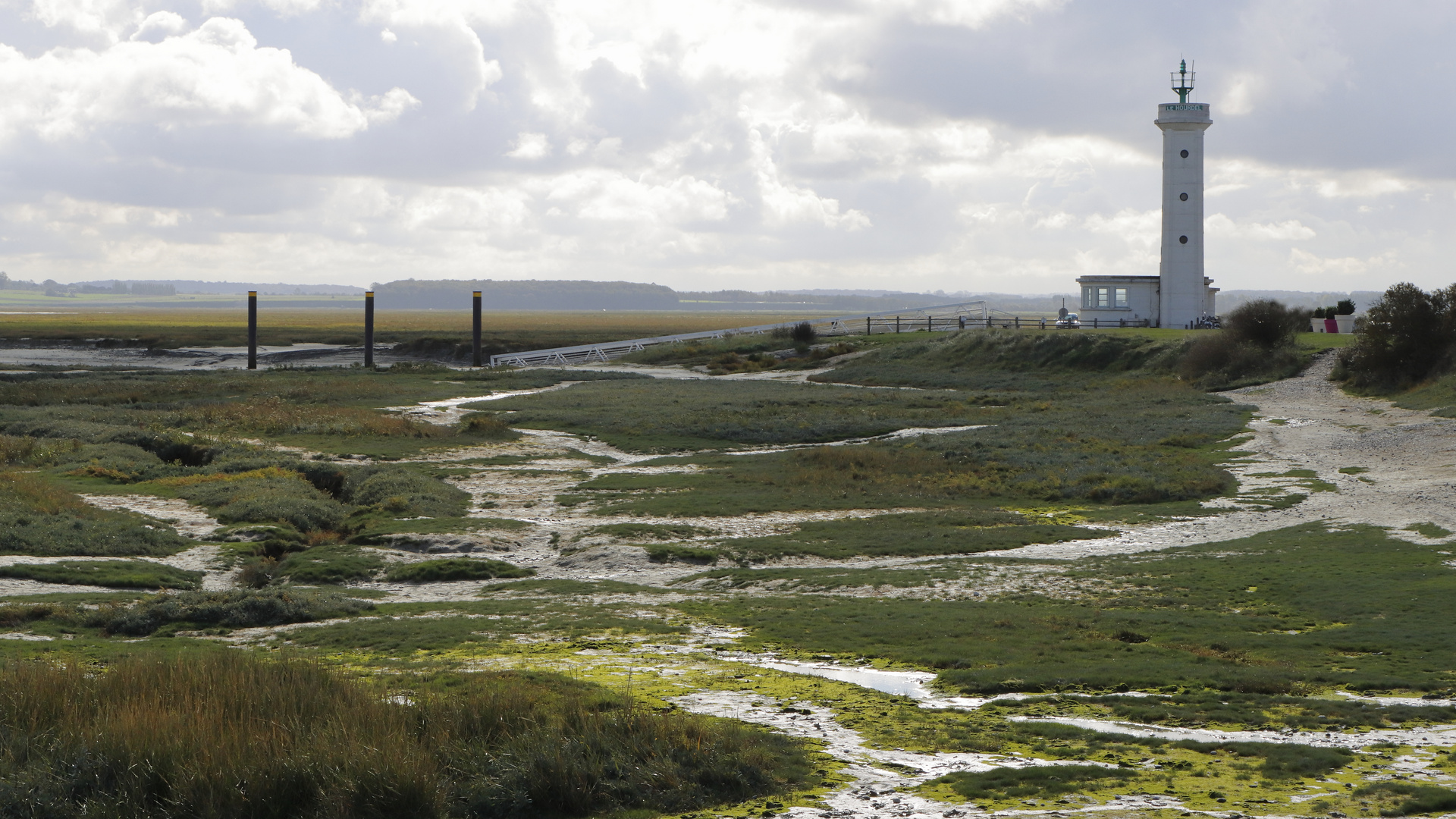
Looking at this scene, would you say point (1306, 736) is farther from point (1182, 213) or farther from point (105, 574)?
point (1182, 213)

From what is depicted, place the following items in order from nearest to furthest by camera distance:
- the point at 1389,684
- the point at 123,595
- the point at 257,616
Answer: the point at 1389,684 → the point at 257,616 → the point at 123,595

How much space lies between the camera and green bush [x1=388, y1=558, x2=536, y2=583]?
60.6 ft

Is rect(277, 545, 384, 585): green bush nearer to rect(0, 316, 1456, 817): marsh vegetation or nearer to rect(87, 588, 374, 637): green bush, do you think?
rect(0, 316, 1456, 817): marsh vegetation

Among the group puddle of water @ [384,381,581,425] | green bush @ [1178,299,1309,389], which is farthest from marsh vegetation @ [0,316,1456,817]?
green bush @ [1178,299,1309,389]

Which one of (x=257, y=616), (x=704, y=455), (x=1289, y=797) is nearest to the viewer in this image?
(x=1289, y=797)

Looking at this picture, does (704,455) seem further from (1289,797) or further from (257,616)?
(1289,797)

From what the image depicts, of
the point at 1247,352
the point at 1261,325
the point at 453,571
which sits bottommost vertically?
the point at 453,571

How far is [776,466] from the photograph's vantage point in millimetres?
30391

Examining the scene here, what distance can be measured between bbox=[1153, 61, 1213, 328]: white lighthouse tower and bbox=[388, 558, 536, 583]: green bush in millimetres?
54935

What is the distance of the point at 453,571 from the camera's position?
1875 centimetres

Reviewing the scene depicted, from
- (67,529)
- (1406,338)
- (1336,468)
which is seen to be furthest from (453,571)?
(1406,338)

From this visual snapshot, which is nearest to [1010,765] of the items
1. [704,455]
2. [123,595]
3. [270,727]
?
[270,727]

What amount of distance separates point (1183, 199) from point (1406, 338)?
983 inches

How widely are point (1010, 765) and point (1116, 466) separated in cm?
2142
